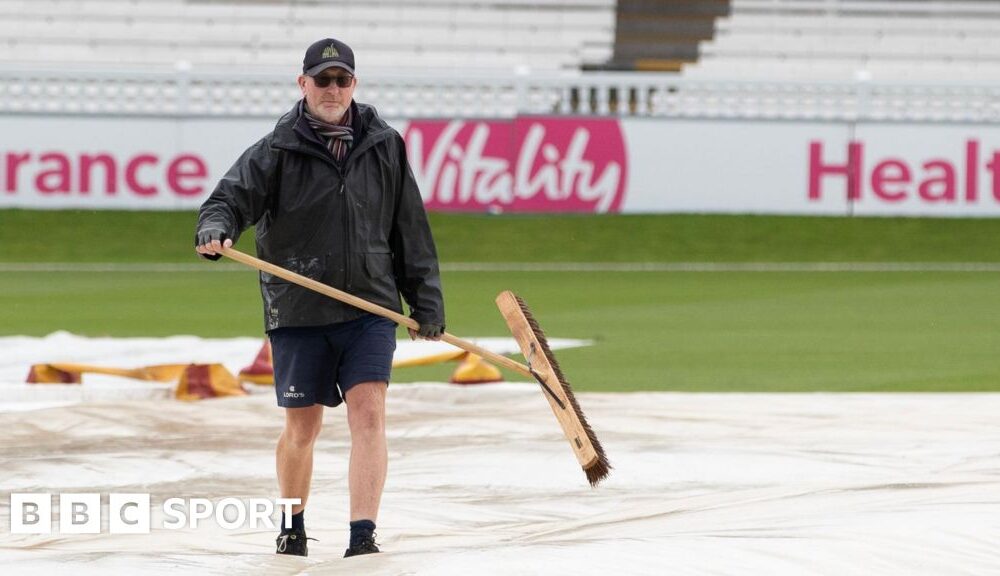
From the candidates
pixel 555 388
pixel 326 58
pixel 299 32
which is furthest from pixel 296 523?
pixel 299 32

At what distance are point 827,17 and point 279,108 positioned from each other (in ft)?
41.6

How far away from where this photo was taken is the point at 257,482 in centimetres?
819

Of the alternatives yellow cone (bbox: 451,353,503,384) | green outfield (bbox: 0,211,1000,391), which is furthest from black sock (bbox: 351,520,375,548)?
green outfield (bbox: 0,211,1000,391)

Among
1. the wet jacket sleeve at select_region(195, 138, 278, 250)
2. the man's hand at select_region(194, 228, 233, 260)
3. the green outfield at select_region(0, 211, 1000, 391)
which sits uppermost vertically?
the wet jacket sleeve at select_region(195, 138, 278, 250)

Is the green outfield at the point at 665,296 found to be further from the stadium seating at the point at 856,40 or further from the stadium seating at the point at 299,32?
Answer: the stadium seating at the point at 856,40

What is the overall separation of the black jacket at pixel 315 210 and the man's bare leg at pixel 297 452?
0.36 metres

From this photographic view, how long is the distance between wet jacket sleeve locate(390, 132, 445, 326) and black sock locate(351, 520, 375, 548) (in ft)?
2.56

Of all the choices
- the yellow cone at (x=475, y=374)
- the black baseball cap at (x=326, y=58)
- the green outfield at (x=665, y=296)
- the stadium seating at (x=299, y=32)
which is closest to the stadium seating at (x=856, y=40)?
the stadium seating at (x=299, y=32)

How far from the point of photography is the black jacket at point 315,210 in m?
6.43

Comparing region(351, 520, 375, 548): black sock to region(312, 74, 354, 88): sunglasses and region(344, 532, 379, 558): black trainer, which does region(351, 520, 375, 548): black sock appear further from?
region(312, 74, 354, 88): sunglasses

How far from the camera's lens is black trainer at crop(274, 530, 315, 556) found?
6.51 meters

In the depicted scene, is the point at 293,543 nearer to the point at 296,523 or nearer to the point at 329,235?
the point at 296,523

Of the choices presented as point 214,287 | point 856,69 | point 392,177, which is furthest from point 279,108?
point 392,177

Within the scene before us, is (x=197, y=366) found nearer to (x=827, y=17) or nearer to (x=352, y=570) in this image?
(x=352, y=570)
